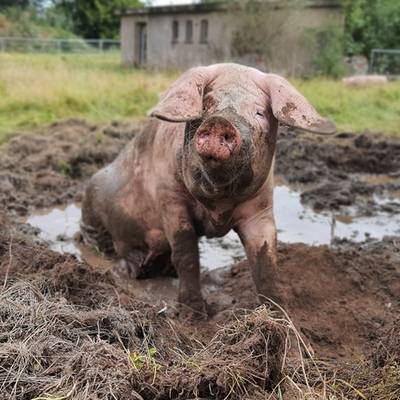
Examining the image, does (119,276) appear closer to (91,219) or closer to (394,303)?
(91,219)

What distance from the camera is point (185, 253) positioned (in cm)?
453

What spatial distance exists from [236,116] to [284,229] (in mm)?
3659

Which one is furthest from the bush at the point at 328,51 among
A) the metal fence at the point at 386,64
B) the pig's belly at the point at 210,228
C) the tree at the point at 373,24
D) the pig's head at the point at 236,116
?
the pig's head at the point at 236,116

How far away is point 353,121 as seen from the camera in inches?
535

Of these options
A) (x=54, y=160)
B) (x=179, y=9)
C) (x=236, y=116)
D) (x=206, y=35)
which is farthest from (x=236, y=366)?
(x=179, y=9)

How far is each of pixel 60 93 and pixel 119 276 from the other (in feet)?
27.8

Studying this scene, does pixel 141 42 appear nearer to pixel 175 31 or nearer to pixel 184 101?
pixel 175 31

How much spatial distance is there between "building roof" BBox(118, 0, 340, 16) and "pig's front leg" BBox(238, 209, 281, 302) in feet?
63.1

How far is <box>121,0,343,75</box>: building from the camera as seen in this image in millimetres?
21828

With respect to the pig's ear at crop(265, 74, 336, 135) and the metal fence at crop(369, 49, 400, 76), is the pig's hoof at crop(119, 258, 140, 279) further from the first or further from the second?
the metal fence at crop(369, 49, 400, 76)

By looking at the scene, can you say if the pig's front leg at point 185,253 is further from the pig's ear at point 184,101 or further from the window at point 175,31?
the window at point 175,31

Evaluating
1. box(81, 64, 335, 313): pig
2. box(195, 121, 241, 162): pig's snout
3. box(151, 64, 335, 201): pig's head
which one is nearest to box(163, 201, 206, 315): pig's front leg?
box(81, 64, 335, 313): pig

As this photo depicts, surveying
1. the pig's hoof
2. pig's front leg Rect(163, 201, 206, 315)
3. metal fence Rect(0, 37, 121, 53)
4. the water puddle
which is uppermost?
pig's front leg Rect(163, 201, 206, 315)

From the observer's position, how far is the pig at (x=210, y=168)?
350 cm
